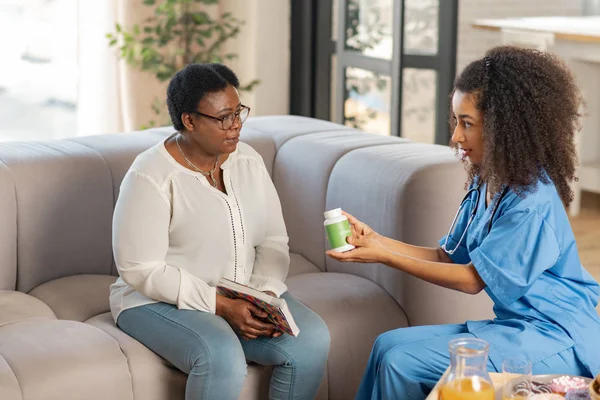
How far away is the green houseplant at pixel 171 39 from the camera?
4.49 meters

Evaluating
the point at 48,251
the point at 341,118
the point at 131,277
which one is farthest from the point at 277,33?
the point at 131,277

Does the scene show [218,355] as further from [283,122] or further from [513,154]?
[283,122]

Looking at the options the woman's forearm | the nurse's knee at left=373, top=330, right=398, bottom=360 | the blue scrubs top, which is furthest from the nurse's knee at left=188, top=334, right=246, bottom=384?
the blue scrubs top

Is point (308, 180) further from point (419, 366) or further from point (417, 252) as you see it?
point (419, 366)

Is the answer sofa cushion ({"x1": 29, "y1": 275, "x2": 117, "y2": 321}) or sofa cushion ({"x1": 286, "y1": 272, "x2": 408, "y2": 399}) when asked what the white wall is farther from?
sofa cushion ({"x1": 29, "y1": 275, "x2": 117, "y2": 321})

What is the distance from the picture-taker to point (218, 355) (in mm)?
1999

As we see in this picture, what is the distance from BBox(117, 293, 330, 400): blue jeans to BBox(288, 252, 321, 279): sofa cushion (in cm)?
47

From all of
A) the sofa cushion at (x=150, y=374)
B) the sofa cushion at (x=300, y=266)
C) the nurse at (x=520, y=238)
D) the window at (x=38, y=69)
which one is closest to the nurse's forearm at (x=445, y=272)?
the nurse at (x=520, y=238)

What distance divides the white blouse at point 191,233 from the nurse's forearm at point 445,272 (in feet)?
1.45

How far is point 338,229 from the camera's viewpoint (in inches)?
72.0

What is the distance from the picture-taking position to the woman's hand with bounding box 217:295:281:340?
2.08m

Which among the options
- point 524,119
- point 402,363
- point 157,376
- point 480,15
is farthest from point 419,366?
point 480,15

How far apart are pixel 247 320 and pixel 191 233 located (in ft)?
0.85

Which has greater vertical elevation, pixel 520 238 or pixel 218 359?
pixel 520 238
